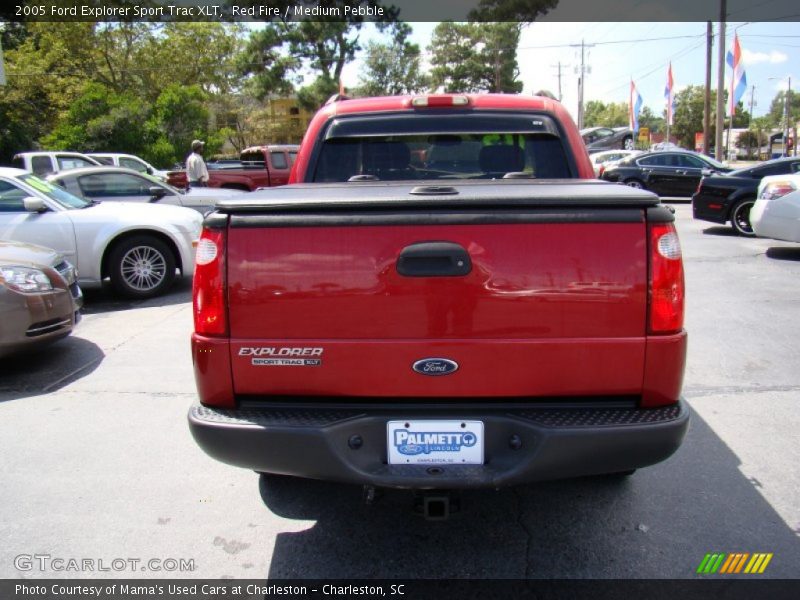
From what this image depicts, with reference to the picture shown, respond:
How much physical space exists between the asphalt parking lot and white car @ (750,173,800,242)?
5418 mm

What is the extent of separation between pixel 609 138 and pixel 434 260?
42572 millimetres

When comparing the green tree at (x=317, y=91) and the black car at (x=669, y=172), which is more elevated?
the green tree at (x=317, y=91)

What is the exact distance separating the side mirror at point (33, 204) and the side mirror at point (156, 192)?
247cm

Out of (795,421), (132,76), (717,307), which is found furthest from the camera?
(132,76)

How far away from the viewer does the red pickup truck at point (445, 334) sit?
2410 millimetres

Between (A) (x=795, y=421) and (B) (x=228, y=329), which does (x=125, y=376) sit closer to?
(B) (x=228, y=329)

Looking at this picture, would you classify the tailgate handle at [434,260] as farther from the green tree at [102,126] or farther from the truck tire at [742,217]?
the green tree at [102,126]

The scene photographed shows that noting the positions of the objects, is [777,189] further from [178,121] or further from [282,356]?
[178,121]

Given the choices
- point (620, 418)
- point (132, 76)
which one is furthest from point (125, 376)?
point (132, 76)

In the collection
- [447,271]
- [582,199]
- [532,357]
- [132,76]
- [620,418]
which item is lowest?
[620,418]

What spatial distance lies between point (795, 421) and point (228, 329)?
12.4ft

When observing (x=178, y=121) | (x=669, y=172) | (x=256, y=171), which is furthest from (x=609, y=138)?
(x=256, y=171)

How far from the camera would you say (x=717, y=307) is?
7418 millimetres

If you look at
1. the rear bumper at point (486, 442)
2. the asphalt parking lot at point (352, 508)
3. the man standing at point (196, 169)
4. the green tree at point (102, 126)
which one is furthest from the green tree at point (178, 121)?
the rear bumper at point (486, 442)
